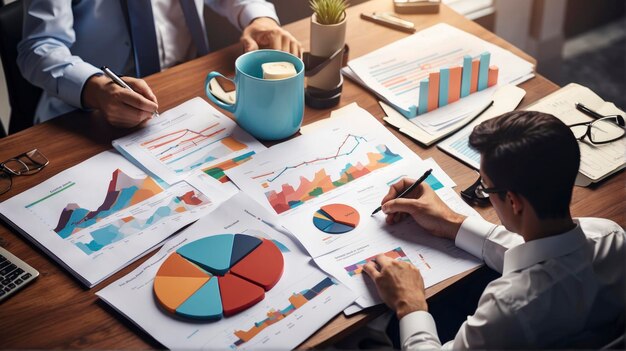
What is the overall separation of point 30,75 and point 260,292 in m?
0.90

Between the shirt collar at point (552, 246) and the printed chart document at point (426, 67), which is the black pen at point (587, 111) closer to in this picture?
the printed chart document at point (426, 67)

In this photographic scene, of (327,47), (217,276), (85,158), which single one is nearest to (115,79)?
(85,158)

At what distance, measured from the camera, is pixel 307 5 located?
8.21ft

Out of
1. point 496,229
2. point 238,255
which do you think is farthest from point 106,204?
point 496,229

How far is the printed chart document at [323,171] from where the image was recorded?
1272 millimetres

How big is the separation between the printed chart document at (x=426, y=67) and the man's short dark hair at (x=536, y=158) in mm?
400

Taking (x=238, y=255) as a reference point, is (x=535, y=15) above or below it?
below

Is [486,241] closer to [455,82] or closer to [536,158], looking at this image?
[536,158]

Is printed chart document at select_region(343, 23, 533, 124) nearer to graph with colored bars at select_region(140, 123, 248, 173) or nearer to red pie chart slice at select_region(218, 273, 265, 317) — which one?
graph with colored bars at select_region(140, 123, 248, 173)

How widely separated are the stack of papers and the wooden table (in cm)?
4

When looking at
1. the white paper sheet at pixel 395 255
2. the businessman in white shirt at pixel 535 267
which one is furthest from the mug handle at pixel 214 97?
the businessman in white shirt at pixel 535 267

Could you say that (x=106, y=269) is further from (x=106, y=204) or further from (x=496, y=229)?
(x=496, y=229)

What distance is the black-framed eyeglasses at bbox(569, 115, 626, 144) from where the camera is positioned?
4.73 feet

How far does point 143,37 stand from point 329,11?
0.56 meters
